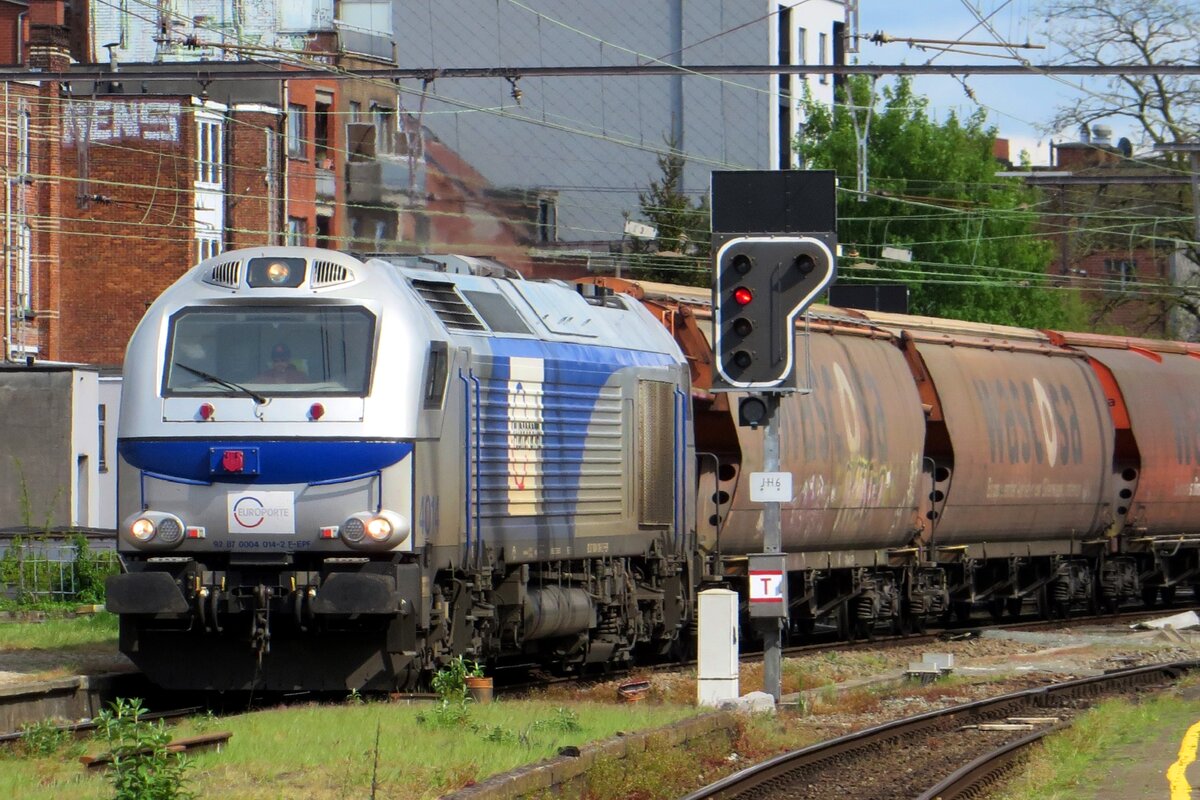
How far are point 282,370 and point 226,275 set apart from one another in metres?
0.98

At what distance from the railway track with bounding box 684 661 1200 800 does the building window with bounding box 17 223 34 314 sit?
37.5 meters

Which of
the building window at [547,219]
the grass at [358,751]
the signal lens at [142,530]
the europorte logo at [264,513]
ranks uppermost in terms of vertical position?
the building window at [547,219]

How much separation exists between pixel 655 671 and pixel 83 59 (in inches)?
1638

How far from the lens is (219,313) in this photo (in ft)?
49.7

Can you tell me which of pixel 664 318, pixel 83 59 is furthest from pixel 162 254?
pixel 664 318

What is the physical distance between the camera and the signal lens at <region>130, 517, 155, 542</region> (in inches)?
583

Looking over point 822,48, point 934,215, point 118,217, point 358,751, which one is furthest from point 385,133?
point 358,751

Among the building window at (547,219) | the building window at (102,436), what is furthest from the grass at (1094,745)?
the building window at (547,219)

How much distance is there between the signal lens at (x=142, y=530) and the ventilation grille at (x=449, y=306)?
272cm

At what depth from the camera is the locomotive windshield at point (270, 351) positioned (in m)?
14.8

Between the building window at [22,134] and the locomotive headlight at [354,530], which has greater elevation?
the building window at [22,134]

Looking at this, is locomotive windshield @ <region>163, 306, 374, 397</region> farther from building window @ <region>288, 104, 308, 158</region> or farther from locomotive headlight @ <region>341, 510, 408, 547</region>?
building window @ <region>288, 104, 308, 158</region>

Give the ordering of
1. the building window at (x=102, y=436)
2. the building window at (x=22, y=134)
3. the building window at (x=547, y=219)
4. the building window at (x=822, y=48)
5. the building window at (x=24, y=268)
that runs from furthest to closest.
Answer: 1. the building window at (x=822, y=48)
2. the building window at (x=547, y=219)
3. the building window at (x=24, y=268)
4. the building window at (x=22, y=134)
5. the building window at (x=102, y=436)

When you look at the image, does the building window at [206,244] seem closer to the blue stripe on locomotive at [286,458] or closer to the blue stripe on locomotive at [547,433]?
the blue stripe on locomotive at [547,433]
